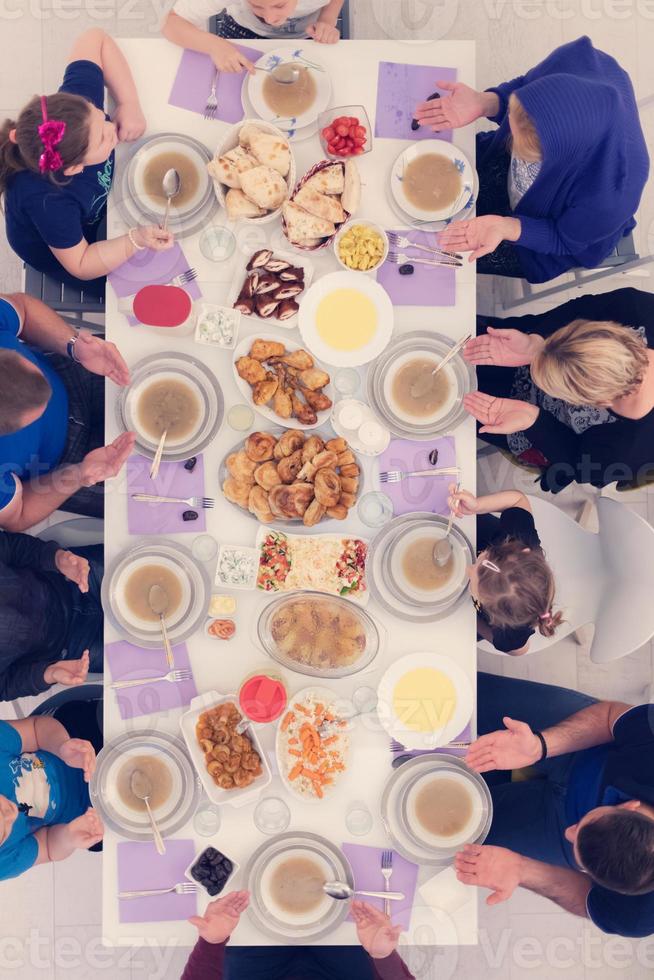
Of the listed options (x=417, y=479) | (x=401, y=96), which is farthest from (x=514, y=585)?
(x=401, y=96)

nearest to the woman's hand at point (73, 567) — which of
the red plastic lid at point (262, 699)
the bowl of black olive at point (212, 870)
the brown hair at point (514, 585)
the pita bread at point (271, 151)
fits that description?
the red plastic lid at point (262, 699)

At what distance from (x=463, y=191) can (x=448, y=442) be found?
0.78 metres

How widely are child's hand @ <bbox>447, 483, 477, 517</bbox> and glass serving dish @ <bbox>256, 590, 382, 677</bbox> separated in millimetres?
417

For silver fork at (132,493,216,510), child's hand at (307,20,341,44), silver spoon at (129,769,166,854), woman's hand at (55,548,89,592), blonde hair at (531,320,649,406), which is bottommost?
silver spoon at (129,769,166,854)

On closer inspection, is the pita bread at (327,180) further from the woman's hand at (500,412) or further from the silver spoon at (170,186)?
the woman's hand at (500,412)

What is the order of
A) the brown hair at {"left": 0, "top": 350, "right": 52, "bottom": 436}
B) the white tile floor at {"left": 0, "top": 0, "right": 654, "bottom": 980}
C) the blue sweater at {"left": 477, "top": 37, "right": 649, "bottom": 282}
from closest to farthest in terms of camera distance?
the brown hair at {"left": 0, "top": 350, "right": 52, "bottom": 436} < the blue sweater at {"left": 477, "top": 37, "right": 649, "bottom": 282} < the white tile floor at {"left": 0, "top": 0, "right": 654, "bottom": 980}

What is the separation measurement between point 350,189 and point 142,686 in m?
1.61

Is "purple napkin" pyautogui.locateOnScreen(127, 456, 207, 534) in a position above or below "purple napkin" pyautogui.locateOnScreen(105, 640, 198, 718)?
above

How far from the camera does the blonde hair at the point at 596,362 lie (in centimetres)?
214

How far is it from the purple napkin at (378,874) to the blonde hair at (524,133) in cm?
208

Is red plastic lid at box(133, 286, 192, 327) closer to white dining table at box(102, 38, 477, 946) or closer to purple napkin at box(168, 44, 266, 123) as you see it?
white dining table at box(102, 38, 477, 946)

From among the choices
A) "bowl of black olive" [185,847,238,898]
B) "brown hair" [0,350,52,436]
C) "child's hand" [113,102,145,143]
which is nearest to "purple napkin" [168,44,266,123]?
"child's hand" [113,102,145,143]

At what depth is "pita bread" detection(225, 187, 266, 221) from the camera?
2318 millimetres

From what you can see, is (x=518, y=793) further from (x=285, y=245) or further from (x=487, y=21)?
(x=487, y=21)
